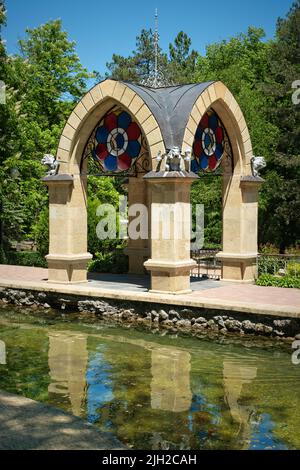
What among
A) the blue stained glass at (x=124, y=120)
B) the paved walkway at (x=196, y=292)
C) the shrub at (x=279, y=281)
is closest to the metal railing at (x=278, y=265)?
the shrub at (x=279, y=281)

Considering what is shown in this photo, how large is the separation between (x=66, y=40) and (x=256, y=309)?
2286cm

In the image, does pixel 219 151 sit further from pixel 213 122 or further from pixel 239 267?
pixel 239 267

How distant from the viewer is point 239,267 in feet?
58.6

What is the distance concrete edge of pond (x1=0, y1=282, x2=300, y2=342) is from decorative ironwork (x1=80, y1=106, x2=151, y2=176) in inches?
157

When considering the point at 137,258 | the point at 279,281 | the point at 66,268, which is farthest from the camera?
the point at 137,258

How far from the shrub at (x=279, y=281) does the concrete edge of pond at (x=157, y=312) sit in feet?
12.9

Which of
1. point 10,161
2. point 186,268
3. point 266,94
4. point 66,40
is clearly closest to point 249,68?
point 266,94

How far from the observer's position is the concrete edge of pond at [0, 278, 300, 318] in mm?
12812

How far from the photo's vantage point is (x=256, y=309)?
12922 millimetres

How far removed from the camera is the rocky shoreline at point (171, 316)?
42.3 feet

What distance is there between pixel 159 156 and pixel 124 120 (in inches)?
115

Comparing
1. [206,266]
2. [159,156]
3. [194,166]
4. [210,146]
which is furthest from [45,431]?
[206,266]

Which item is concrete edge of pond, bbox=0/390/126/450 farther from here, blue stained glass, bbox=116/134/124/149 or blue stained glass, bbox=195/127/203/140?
blue stained glass, bbox=116/134/124/149
